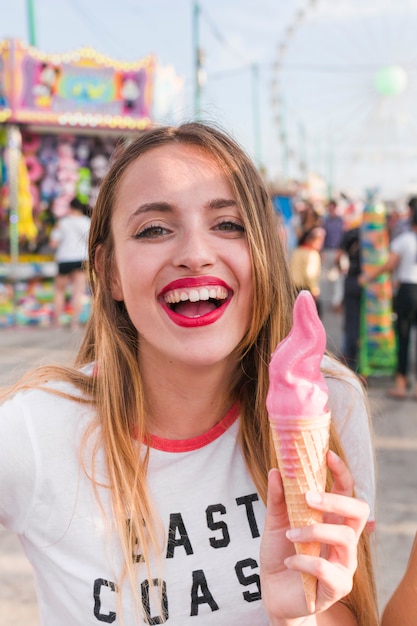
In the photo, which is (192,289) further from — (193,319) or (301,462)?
(301,462)

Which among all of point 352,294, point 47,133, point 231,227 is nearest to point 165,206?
point 231,227

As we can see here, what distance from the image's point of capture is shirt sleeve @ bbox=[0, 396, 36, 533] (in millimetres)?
1488

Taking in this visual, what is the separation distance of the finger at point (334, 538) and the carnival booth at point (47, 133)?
973 centimetres

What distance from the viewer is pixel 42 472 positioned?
1507 millimetres

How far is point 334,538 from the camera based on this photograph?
1090mm

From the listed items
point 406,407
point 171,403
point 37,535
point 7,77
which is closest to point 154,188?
point 171,403

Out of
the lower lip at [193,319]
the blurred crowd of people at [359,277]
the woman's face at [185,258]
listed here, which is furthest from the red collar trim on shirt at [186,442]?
the blurred crowd of people at [359,277]

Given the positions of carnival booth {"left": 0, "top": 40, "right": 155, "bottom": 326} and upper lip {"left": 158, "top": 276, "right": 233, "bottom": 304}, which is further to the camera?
carnival booth {"left": 0, "top": 40, "right": 155, "bottom": 326}

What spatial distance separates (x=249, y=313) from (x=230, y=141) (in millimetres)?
471

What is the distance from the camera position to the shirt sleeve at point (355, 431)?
164 cm

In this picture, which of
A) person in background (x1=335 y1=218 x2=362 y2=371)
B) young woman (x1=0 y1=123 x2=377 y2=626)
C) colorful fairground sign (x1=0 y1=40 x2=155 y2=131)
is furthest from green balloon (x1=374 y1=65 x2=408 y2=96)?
young woman (x1=0 y1=123 x2=377 y2=626)

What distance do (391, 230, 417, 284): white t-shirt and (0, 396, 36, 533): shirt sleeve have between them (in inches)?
198

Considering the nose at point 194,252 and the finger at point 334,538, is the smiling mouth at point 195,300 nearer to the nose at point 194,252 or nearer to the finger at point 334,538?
the nose at point 194,252

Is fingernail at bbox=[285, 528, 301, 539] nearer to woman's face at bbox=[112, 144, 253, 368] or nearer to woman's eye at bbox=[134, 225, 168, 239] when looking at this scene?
woman's face at bbox=[112, 144, 253, 368]
